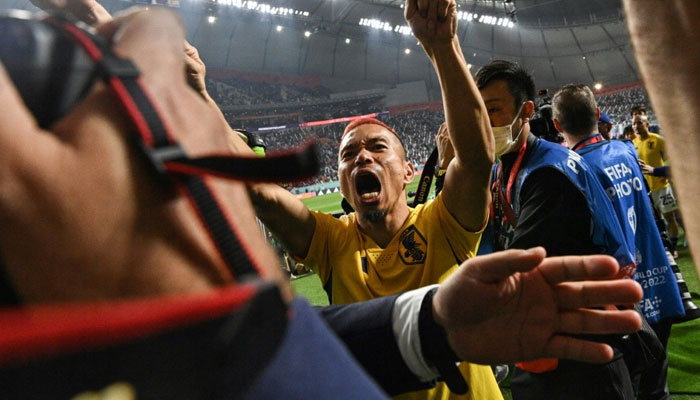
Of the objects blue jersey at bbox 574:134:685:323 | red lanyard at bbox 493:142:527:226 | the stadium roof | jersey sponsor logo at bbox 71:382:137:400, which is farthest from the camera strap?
the stadium roof

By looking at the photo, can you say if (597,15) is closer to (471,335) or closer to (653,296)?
(653,296)

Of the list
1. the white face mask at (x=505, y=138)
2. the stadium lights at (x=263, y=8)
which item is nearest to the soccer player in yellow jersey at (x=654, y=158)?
the white face mask at (x=505, y=138)

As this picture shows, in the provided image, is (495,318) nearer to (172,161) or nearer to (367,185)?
(172,161)

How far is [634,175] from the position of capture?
10.1 feet

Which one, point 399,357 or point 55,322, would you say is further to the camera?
point 399,357

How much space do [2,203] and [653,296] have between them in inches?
137

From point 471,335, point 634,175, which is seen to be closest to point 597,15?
point 634,175

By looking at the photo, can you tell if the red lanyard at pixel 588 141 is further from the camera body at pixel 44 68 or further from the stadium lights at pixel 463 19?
the stadium lights at pixel 463 19

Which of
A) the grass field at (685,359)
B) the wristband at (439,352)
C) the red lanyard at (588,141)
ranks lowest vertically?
the grass field at (685,359)

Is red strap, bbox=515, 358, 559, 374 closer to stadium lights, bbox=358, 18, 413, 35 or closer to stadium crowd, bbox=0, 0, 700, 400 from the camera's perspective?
stadium crowd, bbox=0, 0, 700, 400

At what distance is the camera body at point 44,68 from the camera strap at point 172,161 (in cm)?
2

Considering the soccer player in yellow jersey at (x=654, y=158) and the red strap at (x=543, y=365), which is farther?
the soccer player in yellow jersey at (x=654, y=158)

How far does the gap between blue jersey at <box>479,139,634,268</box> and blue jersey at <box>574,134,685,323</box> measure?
552mm

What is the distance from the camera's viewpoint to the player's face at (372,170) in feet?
7.14
